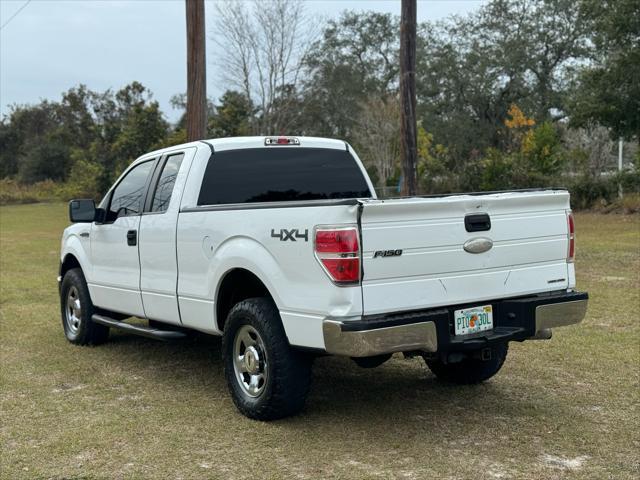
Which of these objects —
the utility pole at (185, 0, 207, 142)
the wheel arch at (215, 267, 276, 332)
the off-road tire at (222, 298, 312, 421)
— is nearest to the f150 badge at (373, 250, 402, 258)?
the off-road tire at (222, 298, 312, 421)

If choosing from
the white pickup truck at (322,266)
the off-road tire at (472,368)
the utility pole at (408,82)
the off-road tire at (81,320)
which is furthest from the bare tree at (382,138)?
the off-road tire at (472,368)

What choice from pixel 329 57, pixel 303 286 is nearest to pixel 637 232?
pixel 303 286

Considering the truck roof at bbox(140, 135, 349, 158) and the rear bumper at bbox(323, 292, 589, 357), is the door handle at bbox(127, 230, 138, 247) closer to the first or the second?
the truck roof at bbox(140, 135, 349, 158)

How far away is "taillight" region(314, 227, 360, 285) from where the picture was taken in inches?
175

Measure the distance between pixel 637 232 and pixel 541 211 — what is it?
50.6ft

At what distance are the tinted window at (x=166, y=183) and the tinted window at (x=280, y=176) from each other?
37cm

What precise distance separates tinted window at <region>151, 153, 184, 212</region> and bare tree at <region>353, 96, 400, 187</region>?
3983 centimetres

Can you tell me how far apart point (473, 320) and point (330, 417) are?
1229mm

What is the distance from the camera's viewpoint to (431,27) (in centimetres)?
5509

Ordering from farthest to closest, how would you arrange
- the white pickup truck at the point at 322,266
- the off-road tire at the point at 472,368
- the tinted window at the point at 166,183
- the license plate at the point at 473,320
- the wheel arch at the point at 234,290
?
the tinted window at the point at 166,183, the off-road tire at the point at 472,368, the wheel arch at the point at 234,290, the license plate at the point at 473,320, the white pickup truck at the point at 322,266

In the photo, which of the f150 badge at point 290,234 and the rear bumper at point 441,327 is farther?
the f150 badge at point 290,234

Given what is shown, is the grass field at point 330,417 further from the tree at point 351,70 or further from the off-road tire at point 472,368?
the tree at point 351,70

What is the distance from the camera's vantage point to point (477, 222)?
16.0ft

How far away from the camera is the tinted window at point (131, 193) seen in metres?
6.82
